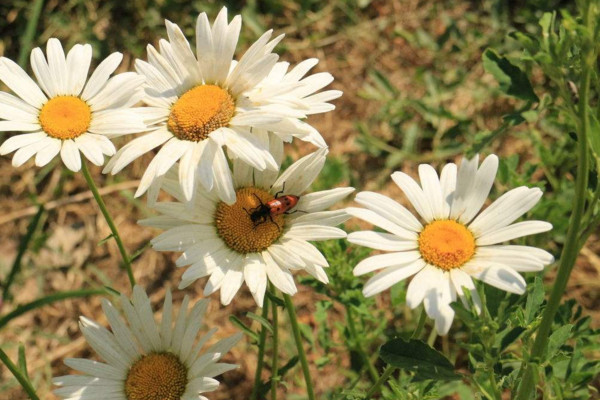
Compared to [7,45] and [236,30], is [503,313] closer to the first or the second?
[236,30]

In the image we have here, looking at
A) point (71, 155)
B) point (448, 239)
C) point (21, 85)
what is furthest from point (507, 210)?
point (21, 85)

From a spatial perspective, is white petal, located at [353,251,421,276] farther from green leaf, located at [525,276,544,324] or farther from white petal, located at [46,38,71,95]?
white petal, located at [46,38,71,95]

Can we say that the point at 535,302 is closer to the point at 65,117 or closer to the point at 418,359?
the point at 418,359

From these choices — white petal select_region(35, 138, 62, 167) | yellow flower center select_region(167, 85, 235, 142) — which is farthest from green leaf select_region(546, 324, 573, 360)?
white petal select_region(35, 138, 62, 167)

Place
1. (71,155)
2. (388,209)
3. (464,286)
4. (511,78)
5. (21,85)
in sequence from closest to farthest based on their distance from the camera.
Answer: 1. (464,286)
2. (388,209)
3. (71,155)
4. (21,85)
5. (511,78)

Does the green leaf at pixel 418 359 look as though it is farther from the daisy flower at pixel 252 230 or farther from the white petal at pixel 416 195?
the white petal at pixel 416 195

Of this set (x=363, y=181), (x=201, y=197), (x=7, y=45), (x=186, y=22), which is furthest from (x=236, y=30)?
(x=7, y=45)
